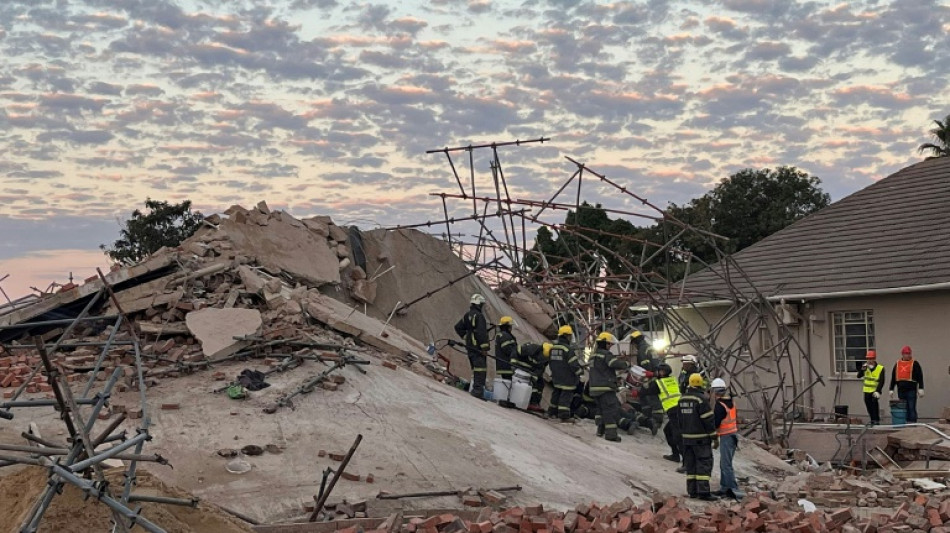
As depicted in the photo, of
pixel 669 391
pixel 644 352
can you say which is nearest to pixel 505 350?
pixel 644 352

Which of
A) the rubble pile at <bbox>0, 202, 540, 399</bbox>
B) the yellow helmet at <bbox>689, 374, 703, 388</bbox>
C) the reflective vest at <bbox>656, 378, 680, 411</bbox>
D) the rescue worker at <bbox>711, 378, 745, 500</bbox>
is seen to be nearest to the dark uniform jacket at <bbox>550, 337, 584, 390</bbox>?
the reflective vest at <bbox>656, 378, 680, 411</bbox>

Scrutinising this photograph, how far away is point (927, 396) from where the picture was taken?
68.6 ft

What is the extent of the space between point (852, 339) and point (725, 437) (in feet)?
30.6

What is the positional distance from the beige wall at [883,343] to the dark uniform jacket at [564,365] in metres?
4.61

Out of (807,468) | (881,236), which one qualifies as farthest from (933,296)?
(807,468)

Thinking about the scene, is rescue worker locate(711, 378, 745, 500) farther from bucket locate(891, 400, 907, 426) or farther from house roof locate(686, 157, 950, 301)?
house roof locate(686, 157, 950, 301)

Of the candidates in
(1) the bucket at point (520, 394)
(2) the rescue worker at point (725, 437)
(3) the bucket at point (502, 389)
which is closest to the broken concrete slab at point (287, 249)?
(3) the bucket at point (502, 389)

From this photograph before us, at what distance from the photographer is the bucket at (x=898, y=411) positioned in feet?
64.4

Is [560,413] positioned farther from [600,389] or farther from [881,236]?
[881,236]

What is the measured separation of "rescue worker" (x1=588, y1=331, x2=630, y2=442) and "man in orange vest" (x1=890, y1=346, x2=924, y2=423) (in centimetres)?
630

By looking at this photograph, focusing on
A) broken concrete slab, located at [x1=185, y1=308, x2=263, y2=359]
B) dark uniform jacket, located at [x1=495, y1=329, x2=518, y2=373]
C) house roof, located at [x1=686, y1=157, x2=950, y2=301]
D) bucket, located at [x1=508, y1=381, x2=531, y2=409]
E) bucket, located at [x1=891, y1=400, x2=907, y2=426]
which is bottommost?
bucket, located at [x1=891, y1=400, x2=907, y2=426]

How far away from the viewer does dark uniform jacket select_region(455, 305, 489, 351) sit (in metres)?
17.4

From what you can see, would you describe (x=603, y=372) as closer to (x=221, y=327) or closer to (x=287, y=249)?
(x=221, y=327)

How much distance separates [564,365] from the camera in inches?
677
